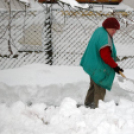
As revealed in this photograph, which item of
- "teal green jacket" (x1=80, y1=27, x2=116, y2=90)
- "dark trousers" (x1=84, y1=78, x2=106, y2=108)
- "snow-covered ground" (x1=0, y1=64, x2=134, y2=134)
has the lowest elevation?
"snow-covered ground" (x1=0, y1=64, x2=134, y2=134)

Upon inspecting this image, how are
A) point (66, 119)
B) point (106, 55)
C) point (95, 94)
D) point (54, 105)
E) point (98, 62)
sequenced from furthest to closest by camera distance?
point (54, 105) < point (95, 94) < point (66, 119) < point (98, 62) < point (106, 55)

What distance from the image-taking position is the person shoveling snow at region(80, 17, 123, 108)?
234 centimetres

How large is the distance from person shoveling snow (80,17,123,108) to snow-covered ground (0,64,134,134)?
39 centimetres

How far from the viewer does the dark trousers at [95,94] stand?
2.72 meters

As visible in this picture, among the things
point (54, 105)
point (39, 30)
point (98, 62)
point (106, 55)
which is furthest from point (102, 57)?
point (39, 30)

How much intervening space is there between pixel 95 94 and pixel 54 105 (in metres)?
0.85

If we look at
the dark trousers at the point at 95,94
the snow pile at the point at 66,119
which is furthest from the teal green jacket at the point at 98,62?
the snow pile at the point at 66,119

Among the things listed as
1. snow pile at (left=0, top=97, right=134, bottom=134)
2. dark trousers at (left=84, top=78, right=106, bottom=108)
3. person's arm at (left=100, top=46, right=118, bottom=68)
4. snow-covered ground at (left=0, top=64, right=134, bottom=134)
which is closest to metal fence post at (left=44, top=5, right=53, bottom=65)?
snow-covered ground at (left=0, top=64, right=134, bottom=134)

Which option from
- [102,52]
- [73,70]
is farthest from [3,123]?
[73,70]

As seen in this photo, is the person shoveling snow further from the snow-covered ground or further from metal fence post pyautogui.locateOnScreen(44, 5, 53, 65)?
metal fence post pyautogui.locateOnScreen(44, 5, 53, 65)

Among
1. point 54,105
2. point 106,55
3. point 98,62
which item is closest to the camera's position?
point 106,55

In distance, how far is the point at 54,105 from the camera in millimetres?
3287

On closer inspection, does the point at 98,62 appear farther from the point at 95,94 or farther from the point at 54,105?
the point at 54,105

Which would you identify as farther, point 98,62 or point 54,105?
point 54,105
